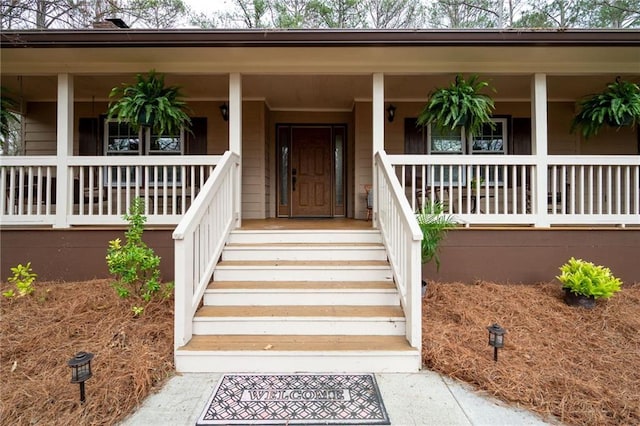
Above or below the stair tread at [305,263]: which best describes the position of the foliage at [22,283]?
below

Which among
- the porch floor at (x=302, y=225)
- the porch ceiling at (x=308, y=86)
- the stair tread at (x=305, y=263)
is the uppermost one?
the porch ceiling at (x=308, y=86)

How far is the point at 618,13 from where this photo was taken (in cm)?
1113

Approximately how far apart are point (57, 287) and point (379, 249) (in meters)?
3.57

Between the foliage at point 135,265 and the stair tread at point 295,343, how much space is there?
88 cm

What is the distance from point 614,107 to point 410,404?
14.2 ft

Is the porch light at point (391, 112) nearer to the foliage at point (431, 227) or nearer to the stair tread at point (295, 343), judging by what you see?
the foliage at point (431, 227)

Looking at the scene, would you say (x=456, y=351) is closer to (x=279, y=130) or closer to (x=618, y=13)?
(x=279, y=130)

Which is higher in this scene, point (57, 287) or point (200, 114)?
point (200, 114)

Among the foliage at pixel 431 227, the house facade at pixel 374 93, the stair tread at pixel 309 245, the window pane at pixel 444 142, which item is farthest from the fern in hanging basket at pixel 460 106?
the window pane at pixel 444 142

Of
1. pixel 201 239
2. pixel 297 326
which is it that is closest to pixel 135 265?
pixel 201 239

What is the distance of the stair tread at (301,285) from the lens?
331 centimetres

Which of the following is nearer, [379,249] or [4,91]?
[379,249]

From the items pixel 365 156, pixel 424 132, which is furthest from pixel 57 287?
pixel 424 132

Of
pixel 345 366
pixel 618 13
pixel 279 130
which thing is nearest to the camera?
pixel 345 366
